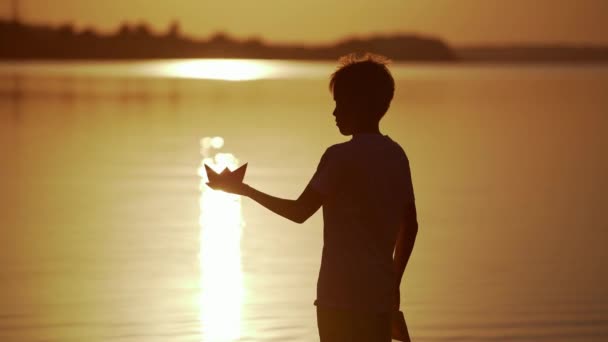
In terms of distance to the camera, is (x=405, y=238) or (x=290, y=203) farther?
(x=405, y=238)

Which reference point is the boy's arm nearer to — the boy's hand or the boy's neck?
the boy's neck

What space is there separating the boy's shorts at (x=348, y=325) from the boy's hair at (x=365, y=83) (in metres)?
0.65

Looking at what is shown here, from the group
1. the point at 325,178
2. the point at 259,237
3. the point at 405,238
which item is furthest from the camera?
the point at 259,237

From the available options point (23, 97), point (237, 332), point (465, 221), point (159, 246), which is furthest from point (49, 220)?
point (23, 97)

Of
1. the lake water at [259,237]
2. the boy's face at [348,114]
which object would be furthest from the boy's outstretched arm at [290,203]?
the lake water at [259,237]

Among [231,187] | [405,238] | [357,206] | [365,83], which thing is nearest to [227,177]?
[231,187]

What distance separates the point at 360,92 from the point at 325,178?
31 centimetres

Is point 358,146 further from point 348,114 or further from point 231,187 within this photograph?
point 231,187

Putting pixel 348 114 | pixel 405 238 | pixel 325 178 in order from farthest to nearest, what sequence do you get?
pixel 405 238
pixel 348 114
pixel 325 178

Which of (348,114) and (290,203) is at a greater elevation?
(348,114)

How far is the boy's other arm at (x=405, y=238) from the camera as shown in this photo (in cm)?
469

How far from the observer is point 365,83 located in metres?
4.58

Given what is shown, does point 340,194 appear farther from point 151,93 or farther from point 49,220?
point 151,93

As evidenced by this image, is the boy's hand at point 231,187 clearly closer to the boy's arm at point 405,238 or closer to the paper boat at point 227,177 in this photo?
the paper boat at point 227,177
